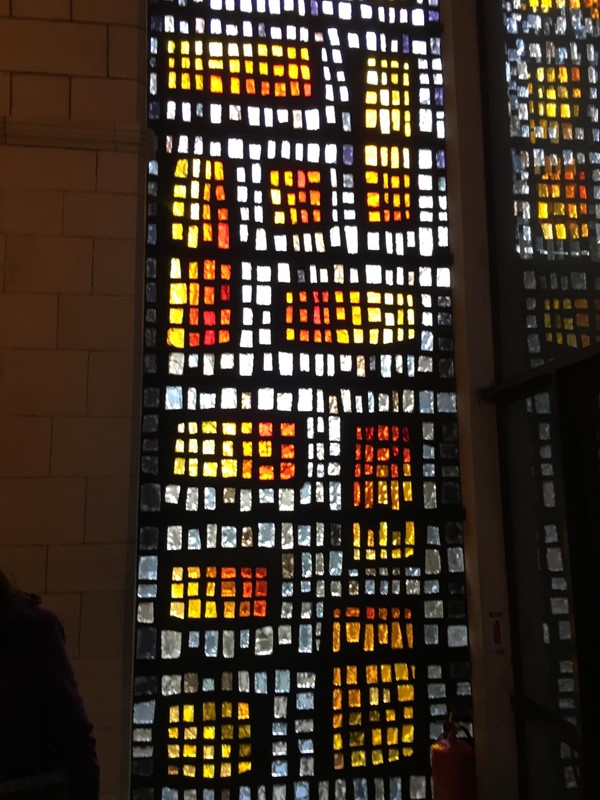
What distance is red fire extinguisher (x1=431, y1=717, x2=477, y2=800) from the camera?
12.2 ft

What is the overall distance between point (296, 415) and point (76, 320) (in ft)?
4.01

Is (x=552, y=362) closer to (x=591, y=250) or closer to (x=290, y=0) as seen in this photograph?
(x=591, y=250)

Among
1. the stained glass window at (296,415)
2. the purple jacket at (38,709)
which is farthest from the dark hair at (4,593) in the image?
the stained glass window at (296,415)

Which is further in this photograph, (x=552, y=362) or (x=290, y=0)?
(x=290, y=0)

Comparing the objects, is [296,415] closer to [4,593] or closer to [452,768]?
[452,768]

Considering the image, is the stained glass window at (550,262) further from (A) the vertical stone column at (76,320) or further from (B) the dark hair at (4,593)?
(B) the dark hair at (4,593)

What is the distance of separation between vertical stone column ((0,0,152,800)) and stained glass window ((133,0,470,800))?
211 millimetres

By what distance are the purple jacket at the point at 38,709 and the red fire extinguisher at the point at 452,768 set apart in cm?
215

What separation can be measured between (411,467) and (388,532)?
37 centimetres

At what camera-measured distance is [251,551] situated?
3.91 m

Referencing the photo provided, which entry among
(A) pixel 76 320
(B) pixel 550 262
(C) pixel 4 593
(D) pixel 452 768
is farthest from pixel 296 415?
(C) pixel 4 593

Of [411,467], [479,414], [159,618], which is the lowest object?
[159,618]

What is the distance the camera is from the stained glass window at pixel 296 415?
12.5ft

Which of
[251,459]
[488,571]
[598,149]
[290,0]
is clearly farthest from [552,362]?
[290,0]
